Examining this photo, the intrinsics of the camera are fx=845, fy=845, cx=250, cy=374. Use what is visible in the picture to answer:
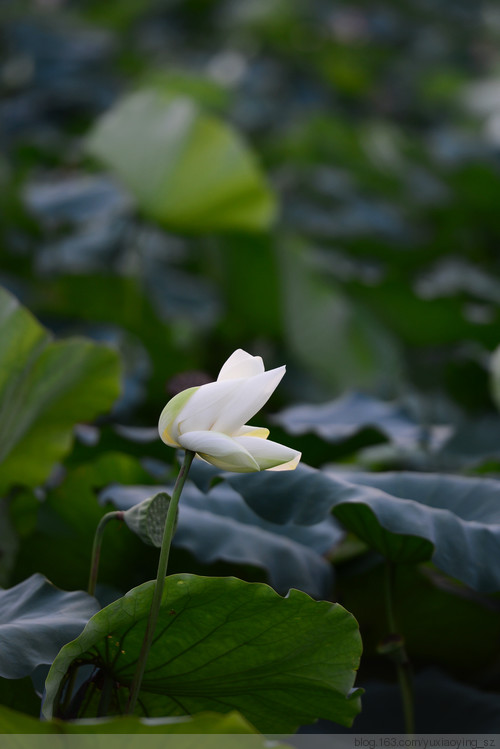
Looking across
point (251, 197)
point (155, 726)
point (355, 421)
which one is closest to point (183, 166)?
point (251, 197)

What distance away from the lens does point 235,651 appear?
0.48m

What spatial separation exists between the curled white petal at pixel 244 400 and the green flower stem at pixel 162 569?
23 millimetres

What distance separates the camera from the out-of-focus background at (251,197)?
4.34ft

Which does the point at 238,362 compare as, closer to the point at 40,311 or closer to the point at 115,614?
the point at 115,614

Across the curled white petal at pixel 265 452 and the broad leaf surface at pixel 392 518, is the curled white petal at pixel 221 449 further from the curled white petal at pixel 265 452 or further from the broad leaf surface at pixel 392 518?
the broad leaf surface at pixel 392 518

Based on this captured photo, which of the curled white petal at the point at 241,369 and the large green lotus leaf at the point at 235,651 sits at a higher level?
the curled white petal at the point at 241,369

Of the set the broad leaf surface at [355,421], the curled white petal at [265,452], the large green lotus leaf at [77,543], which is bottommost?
the broad leaf surface at [355,421]

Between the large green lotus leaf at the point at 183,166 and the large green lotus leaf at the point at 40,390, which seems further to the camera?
the large green lotus leaf at the point at 183,166

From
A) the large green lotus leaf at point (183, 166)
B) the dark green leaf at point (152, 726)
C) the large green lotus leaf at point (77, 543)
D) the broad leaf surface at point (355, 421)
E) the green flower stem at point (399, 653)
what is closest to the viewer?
the dark green leaf at point (152, 726)

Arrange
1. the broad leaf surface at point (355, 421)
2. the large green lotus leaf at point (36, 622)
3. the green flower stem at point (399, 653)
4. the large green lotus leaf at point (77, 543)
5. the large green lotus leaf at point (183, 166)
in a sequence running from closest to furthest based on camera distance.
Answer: the large green lotus leaf at point (36, 622)
the green flower stem at point (399, 653)
the large green lotus leaf at point (77, 543)
the broad leaf surface at point (355, 421)
the large green lotus leaf at point (183, 166)

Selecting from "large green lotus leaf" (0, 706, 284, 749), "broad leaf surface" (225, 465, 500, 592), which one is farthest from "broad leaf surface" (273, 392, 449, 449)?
"large green lotus leaf" (0, 706, 284, 749)

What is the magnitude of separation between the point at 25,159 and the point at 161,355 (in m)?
0.84

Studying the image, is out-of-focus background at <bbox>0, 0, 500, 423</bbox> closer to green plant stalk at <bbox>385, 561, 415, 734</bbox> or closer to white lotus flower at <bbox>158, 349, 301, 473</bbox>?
green plant stalk at <bbox>385, 561, 415, 734</bbox>

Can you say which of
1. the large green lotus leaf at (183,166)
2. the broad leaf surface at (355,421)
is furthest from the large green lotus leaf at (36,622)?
the large green lotus leaf at (183,166)
